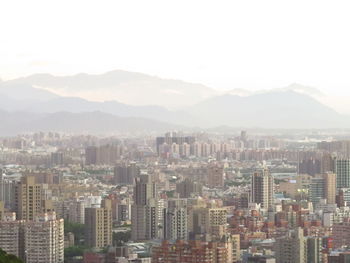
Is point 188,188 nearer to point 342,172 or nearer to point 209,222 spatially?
point 342,172

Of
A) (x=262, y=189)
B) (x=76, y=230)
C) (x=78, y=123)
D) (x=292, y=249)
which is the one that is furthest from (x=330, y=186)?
(x=78, y=123)

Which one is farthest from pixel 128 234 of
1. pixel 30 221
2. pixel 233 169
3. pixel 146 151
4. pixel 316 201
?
pixel 146 151

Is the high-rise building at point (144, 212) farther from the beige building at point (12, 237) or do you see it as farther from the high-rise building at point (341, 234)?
the high-rise building at point (341, 234)

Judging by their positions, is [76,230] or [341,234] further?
[76,230]

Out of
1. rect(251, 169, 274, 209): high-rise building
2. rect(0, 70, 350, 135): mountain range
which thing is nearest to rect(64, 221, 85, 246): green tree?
rect(251, 169, 274, 209): high-rise building

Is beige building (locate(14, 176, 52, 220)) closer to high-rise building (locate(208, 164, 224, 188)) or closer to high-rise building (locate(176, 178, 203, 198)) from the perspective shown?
high-rise building (locate(176, 178, 203, 198))
